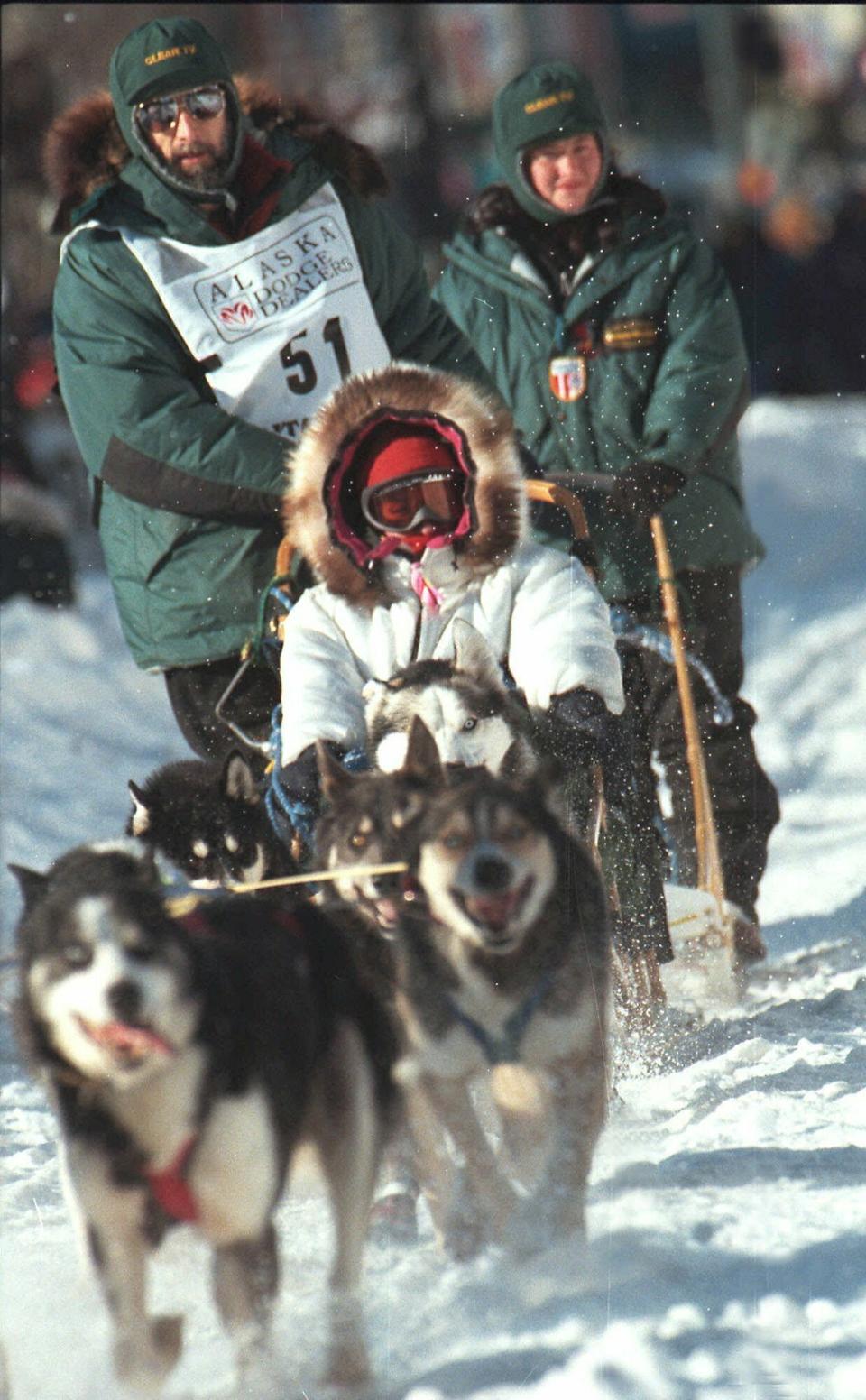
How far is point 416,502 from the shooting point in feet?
11.0

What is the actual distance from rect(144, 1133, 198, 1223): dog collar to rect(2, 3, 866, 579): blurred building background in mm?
2949

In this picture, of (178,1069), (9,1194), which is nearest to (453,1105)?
(178,1069)

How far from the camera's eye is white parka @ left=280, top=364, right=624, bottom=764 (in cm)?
330

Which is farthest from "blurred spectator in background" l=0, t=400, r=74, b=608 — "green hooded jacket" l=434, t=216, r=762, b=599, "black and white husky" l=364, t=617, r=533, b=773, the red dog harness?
the red dog harness


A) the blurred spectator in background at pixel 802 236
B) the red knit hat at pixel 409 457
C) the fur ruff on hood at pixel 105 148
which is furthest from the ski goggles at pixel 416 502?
the blurred spectator in background at pixel 802 236

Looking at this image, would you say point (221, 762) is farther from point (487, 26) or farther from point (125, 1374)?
point (487, 26)

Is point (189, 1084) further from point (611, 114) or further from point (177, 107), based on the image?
point (611, 114)

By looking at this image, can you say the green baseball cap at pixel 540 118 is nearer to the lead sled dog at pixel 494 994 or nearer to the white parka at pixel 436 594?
the white parka at pixel 436 594

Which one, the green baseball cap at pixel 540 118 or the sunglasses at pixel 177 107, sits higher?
the sunglasses at pixel 177 107

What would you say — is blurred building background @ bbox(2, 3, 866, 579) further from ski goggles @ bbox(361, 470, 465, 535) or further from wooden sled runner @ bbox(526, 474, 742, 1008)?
ski goggles @ bbox(361, 470, 465, 535)

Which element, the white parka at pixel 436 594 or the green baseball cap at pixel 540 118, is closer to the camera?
the white parka at pixel 436 594

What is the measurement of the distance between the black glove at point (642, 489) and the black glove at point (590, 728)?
94 centimetres

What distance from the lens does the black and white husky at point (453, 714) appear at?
3.13 meters

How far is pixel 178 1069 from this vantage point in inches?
89.8
